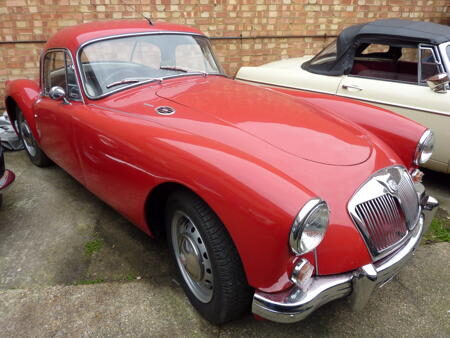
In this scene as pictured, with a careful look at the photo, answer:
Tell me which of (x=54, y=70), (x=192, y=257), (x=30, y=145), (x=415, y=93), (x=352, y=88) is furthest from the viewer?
(x=30, y=145)

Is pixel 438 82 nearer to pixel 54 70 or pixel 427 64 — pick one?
pixel 427 64

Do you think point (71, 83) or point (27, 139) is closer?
point (71, 83)

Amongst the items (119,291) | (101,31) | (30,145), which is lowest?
(119,291)

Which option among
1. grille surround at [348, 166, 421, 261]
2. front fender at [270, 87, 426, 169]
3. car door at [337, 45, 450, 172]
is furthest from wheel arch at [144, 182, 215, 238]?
car door at [337, 45, 450, 172]

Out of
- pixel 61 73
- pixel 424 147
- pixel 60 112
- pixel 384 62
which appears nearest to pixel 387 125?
pixel 424 147

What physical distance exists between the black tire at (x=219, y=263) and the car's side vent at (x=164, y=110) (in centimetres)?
63

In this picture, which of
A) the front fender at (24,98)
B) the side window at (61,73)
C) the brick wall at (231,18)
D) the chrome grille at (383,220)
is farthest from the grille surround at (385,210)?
the brick wall at (231,18)

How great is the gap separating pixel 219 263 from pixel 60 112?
6.41 feet

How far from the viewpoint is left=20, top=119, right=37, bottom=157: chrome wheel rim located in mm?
4141

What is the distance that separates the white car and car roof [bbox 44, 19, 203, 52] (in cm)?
159

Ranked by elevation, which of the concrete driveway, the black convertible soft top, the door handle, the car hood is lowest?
the concrete driveway

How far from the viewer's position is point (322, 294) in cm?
164

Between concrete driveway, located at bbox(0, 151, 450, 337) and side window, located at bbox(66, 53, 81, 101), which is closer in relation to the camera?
concrete driveway, located at bbox(0, 151, 450, 337)

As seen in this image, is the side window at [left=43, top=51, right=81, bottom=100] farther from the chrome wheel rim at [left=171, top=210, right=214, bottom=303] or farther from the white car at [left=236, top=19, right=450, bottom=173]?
the white car at [left=236, top=19, right=450, bottom=173]
